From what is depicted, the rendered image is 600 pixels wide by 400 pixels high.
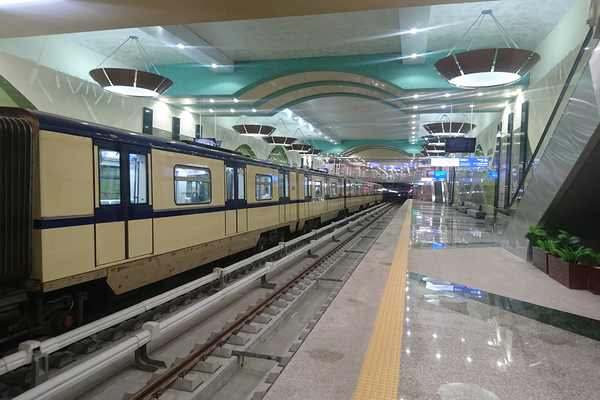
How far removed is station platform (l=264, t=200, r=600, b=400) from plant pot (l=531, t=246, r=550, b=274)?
0.33 meters

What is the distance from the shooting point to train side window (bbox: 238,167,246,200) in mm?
8031

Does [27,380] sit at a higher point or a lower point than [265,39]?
lower

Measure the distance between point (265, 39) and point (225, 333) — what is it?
34.7ft

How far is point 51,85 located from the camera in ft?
38.9

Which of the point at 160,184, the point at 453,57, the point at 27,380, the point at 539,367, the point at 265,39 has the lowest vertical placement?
the point at 27,380

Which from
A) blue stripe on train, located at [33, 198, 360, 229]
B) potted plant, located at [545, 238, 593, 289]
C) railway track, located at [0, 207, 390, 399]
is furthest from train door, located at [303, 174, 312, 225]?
potted plant, located at [545, 238, 593, 289]

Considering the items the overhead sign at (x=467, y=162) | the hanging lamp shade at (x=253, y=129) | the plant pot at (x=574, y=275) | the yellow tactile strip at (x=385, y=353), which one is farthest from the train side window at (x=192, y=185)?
the overhead sign at (x=467, y=162)

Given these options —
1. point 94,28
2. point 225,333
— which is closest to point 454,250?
point 225,333

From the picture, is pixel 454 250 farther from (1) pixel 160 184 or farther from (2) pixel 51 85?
(2) pixel 51 85

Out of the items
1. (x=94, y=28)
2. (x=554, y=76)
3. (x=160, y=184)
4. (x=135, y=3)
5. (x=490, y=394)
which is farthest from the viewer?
(x=554, y=76)

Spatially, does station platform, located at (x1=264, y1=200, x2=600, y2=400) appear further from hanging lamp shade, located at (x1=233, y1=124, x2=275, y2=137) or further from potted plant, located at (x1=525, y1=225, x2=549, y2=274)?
hanging lamp shade, located at (x1=233, y1=124, x2=275, y2=137)

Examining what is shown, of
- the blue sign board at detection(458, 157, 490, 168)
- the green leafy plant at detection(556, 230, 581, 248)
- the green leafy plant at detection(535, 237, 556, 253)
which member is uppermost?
the blue sign board at detection(458, 157, 490, 168)

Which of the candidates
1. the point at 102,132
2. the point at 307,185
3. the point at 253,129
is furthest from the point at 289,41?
the point at 102,132

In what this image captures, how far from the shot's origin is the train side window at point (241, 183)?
8.03 meters
